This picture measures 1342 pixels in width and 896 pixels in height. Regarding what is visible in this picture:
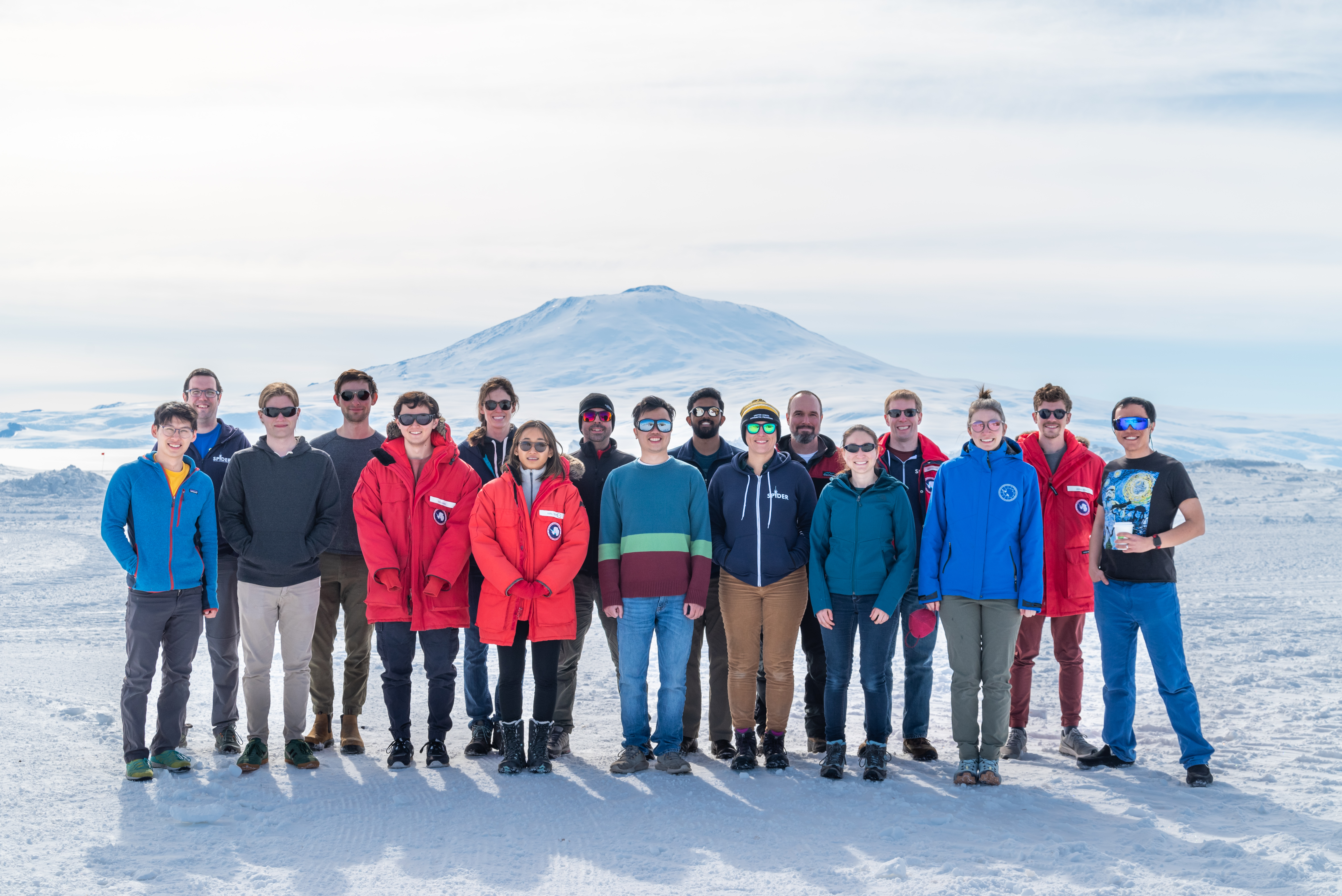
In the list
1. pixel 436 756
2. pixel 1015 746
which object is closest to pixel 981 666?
pixel 1015 746

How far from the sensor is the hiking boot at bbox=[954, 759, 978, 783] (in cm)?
467

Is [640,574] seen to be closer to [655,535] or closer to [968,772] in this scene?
[655,535]

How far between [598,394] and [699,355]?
164 metres

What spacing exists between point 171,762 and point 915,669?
3.71 meters

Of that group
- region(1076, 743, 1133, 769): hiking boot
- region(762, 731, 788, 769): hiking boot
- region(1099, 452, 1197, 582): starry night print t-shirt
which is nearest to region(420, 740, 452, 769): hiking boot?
region(762, 731, 788, 769): hiking boot

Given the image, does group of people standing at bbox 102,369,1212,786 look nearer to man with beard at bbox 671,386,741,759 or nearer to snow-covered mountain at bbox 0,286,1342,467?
man with beard at bbox 671,386,741,759

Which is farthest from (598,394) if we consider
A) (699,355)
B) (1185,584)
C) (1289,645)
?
(699,355)

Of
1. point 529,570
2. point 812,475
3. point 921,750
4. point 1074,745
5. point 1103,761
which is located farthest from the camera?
point 812,475

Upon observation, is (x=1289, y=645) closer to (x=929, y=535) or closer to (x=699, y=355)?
(x=929, y=535)

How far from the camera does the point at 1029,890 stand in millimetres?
3533

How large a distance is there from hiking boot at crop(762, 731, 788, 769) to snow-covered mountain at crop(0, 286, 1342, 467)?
67.7m

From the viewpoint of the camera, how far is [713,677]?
5.27 meters

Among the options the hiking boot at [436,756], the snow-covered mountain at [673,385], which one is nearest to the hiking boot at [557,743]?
the hiking boot at [436,756]

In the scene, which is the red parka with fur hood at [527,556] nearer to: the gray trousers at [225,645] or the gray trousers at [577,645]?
the gray trousers at [577,645]
